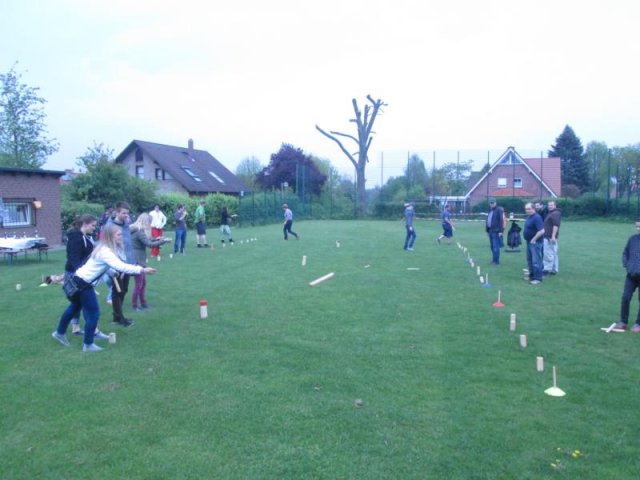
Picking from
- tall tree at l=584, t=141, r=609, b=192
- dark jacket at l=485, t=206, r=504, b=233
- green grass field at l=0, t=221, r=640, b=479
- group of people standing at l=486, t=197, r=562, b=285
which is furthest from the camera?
tall tree at l=584, t=141, r=609, b=192

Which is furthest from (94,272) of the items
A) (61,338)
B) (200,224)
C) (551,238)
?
(200,224)

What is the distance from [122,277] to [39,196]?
16.5m

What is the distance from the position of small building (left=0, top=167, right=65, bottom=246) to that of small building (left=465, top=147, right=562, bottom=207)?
32.2m

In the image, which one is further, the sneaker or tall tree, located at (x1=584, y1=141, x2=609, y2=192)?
tall tree, located at (x1=584, y1=141, x2=609, y2=192)

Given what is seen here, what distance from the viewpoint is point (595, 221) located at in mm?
37906

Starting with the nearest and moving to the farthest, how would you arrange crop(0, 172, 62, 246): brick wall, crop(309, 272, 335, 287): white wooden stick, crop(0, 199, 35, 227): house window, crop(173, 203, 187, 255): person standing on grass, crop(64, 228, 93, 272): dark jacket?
crop(64, 228, 93, 272): dark jacket → crop(309, 272, 335, 287): white wooden stick → crop(173, 203, 187, 255): person standing on grass → crop(0, 199, 35, 227): house window → crop(0, 172, 62, 246): brick wall

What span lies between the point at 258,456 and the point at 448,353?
3.50 metres

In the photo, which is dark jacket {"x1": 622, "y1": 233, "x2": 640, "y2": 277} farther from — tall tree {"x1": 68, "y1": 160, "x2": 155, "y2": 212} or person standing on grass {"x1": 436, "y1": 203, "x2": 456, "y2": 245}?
tall tree {"x1": 68, "y1": 160, "x2": 155, "y2": 212}

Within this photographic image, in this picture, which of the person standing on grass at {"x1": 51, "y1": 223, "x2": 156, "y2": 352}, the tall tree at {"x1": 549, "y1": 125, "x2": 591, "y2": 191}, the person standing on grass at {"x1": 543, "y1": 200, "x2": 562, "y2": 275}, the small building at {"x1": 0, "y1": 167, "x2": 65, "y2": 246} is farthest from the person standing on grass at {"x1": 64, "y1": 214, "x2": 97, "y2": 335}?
the tall tree at {"x1": 549, "y1": 125, "x2": 591, "y2": 191}

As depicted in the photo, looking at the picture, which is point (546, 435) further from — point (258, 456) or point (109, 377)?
point (109, 377)

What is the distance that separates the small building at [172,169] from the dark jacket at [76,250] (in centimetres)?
3949

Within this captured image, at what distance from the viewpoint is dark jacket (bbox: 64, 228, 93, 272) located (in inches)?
303

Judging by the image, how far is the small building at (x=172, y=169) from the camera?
157ft

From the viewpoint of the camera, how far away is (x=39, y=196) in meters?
23.0
